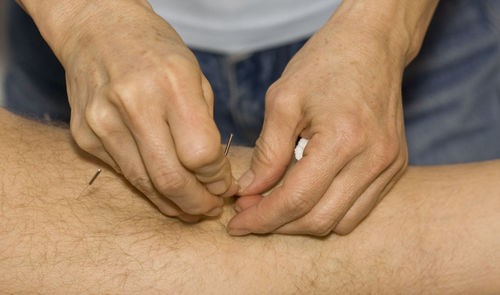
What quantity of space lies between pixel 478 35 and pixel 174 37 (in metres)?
1.16

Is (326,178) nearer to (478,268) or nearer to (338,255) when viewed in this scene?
(338,255)

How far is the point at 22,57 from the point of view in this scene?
180 cm

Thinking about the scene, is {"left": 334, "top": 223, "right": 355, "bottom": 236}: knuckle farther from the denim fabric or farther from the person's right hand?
the denim fabric

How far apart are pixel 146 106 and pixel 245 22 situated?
2.41 ft

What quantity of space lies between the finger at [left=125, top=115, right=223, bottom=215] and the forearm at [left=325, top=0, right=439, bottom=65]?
21.8 inches

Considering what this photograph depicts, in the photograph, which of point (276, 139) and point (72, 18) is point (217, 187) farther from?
point (72, 18)

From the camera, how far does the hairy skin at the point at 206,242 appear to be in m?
1.10

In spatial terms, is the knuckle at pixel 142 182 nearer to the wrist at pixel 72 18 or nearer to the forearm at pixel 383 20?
the wrist at pixel 72 18

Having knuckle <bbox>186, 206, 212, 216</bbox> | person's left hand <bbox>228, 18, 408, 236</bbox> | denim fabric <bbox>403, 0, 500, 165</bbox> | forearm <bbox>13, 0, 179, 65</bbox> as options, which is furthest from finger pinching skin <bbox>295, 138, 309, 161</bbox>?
denim fabric <bbox>403, 0, 500, 165</bbox>

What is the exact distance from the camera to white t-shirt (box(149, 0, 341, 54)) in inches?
63.1

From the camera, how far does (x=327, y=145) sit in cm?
111

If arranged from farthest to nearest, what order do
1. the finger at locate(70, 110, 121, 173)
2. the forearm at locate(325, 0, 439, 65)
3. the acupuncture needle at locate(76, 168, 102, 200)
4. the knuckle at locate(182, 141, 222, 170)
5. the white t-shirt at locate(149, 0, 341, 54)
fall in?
1. the white t-shirt at locate(149, 0, 341, 54)
2. the forearm at locate(325, 0, 439, 65)
3. the acupuncture needle at locate(76, 168, 102, 200)
4. the finger at locate(70, 110, 121, 173)
5. the knuckle at locate(182, 141, 222, 170)

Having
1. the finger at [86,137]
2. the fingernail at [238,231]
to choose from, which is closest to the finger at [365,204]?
the fingernail at [238,231]

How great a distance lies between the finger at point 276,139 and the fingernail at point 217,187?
12 centimetres
